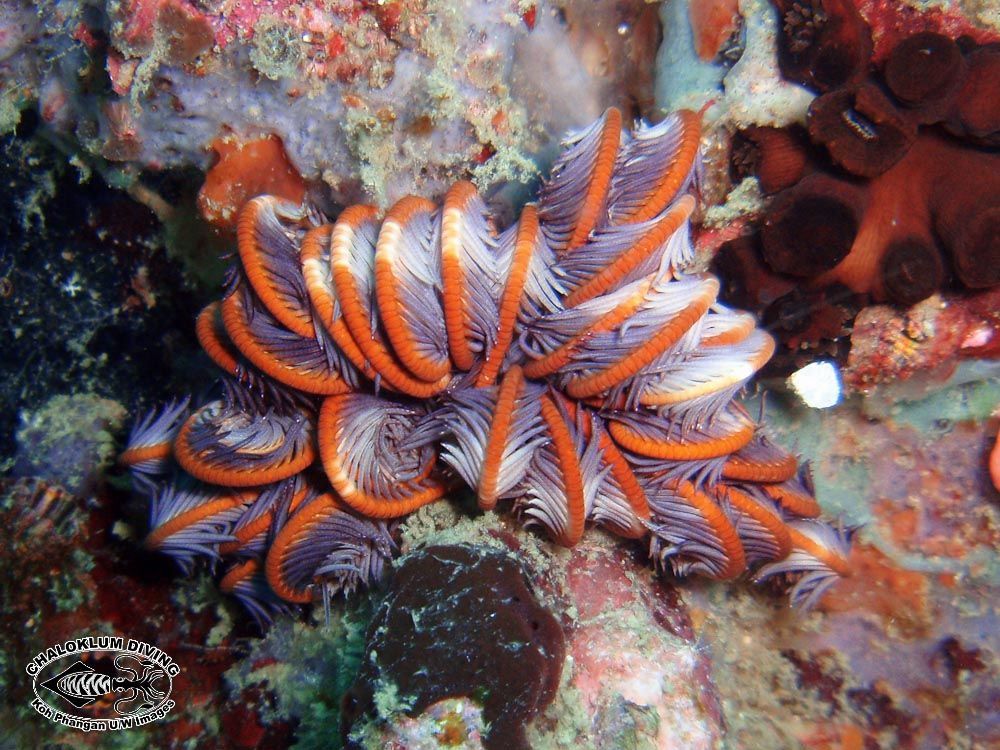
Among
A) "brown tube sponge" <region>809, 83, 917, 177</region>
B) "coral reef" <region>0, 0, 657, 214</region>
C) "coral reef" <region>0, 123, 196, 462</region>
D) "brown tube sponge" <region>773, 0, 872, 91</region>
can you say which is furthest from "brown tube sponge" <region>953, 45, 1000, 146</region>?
"coral reef" <region>0, 123, 196, 462</region>

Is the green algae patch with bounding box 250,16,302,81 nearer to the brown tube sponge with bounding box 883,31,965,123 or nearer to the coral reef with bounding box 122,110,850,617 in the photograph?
the coral reef with bounding box 122,110,850,617

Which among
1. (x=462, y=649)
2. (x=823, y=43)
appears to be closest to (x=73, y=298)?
(x=462, y=649)

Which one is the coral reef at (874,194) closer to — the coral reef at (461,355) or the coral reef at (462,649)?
the coral reef at (461,355)

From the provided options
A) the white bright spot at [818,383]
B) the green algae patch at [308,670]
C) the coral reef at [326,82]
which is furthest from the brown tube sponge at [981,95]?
the green algae patch at [308,670]

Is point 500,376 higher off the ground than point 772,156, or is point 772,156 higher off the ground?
point 772,156

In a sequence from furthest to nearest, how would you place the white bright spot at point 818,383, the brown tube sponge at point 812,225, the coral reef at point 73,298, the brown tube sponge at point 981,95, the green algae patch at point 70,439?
the green algae patch at point 70,439
the coral reef at point 73,298
the white bright spot at point 818,383
the brown tube sponge at point 812,225
the brown tube sponge at point 981,95

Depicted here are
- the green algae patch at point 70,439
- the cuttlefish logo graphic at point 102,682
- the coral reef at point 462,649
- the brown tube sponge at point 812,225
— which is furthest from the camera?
the green algae patch at point 70,439

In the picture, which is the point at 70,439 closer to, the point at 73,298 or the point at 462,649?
the point at 73,298
